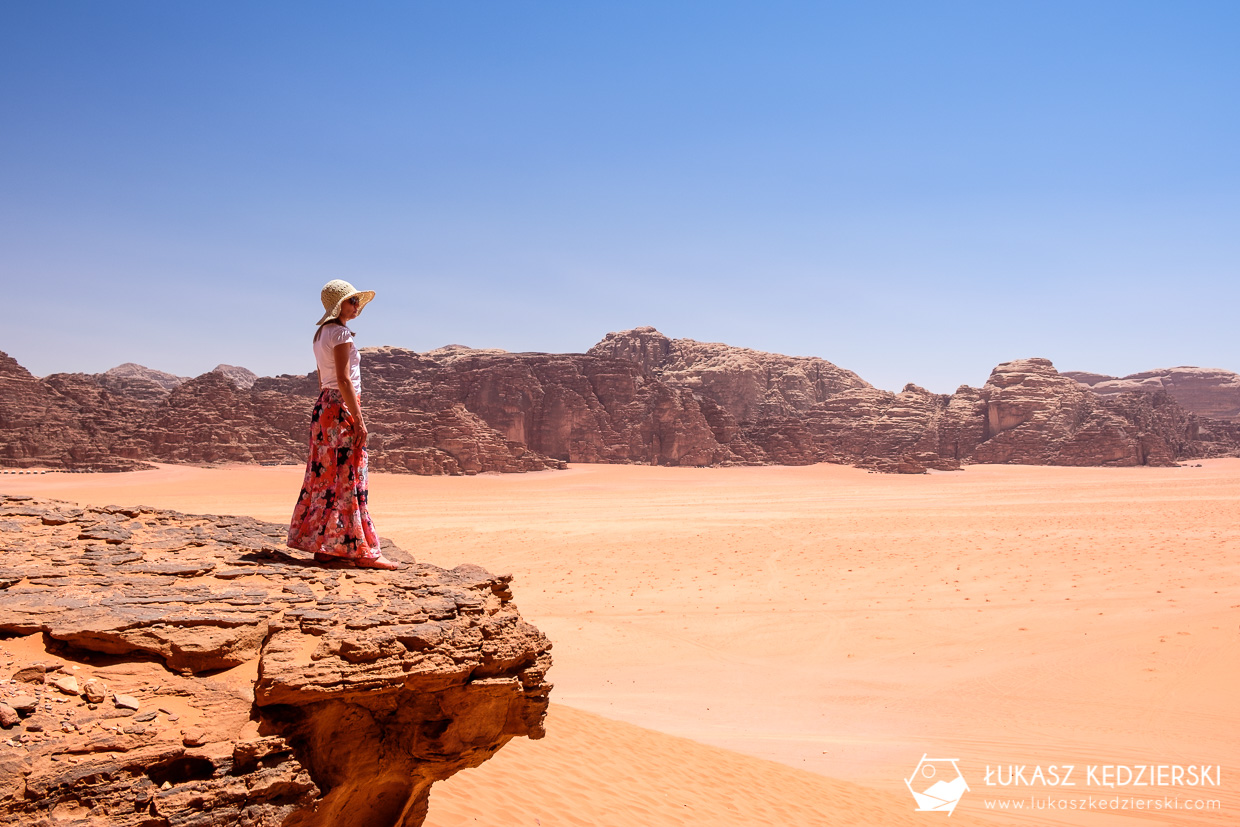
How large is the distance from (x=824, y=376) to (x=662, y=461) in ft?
142

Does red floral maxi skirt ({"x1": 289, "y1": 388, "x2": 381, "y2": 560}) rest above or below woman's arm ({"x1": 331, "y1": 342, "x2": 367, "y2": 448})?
below

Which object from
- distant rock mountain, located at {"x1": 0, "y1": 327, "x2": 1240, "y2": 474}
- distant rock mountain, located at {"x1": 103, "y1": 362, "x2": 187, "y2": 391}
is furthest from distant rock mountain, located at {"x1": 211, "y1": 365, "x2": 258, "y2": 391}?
distant rock mountain, located at {"x1": 0, "y1": 327, "x2": 1240, "y2": 474}

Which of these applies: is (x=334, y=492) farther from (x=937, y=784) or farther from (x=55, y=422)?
(x=55, y=422)

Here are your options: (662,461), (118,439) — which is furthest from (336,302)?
(662,461)

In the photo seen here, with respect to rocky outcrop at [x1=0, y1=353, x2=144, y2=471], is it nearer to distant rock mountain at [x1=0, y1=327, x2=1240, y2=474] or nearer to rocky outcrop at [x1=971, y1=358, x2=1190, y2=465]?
distant rock mountain at [x1=0, y1=327, x2=1240, y2=474]

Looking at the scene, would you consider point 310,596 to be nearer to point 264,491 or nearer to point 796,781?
point 796,781

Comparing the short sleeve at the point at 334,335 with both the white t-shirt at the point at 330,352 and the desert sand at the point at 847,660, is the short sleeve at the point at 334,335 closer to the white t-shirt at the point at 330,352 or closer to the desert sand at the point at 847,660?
the white t-shirt at the point at 330,352

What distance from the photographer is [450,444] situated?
48.7 m

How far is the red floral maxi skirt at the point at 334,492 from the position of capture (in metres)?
4.23

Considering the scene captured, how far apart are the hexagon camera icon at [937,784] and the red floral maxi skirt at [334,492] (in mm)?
4972

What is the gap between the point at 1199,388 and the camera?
404 feet

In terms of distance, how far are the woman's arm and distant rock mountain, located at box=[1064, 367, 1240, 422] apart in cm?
13641

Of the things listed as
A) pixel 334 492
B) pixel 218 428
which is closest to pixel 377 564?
pixel 334 492

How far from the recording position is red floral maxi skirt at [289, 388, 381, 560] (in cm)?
423
